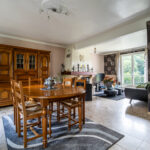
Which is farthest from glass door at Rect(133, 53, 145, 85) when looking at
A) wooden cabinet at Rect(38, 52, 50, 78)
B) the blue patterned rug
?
wooden cabinet at Rect(38, 52, 50, 78)

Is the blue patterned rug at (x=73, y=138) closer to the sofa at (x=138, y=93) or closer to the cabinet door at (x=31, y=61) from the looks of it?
the sofa at (x=138, y=93)

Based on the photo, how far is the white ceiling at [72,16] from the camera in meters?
2.10

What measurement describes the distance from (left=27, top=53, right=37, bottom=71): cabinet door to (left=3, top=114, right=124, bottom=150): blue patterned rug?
2100 millimetres

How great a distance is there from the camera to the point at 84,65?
5.86m

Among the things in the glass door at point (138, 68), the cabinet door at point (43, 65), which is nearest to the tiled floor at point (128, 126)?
the cabinet door at point (43, 65)

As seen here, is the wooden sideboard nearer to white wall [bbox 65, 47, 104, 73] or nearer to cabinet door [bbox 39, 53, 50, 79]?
cabinet door [bbox 39, 53, 50, 79]

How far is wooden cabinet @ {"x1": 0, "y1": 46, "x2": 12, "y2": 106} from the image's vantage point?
323 centimetres

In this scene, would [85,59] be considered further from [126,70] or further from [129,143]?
[129,143]

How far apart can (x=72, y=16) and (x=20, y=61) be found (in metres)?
2.35

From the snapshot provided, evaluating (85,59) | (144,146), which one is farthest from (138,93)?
(85,59)

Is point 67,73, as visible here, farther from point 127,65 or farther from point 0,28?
point 127,65

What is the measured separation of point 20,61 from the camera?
3.61 meters

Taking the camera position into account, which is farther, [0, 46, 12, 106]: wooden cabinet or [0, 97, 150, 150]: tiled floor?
[0, 46, 12, 106]: wooden cabinet

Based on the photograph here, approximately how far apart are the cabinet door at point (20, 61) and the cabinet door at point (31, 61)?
13cm
